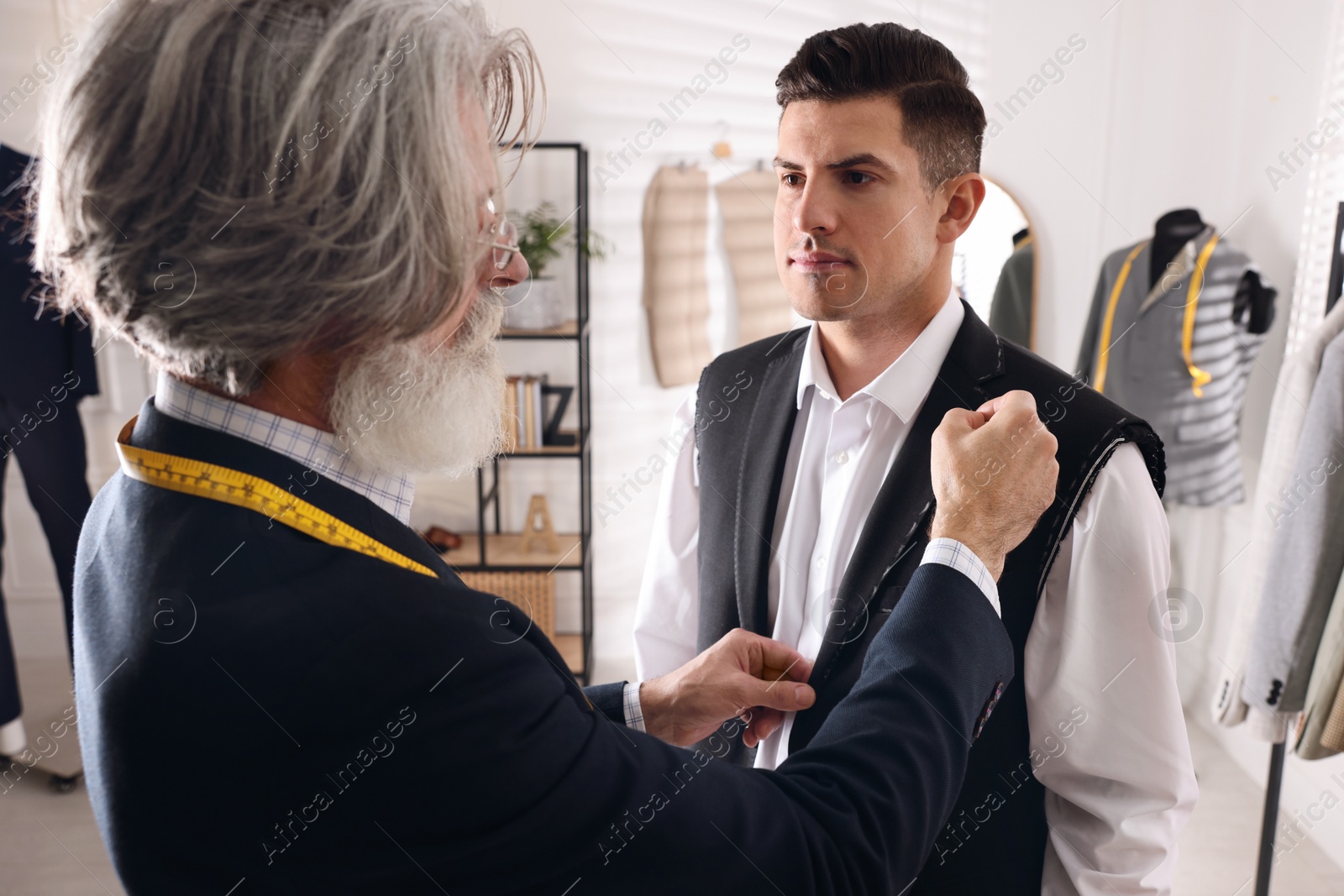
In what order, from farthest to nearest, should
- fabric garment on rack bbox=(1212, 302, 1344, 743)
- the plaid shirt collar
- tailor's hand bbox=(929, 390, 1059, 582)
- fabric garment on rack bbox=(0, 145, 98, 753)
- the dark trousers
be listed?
the dark trousers → fabric garment on rack bbox=(0, 145, 98, 753) → fabric garment on rack bbox=(1212, 302, 1344, 743) → tailor's hand bbox=(929, 390, 1059, 582) → the plaid shirt collar

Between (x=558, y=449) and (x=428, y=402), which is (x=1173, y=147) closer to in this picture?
(x=558, y=449)

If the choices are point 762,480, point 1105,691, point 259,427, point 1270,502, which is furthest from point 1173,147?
point 259,427

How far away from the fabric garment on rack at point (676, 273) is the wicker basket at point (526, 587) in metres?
0.96

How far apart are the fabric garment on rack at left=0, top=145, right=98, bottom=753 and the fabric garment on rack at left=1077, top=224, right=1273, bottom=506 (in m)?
3.48

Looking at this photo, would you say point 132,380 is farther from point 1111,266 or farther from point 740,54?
point 1111,266

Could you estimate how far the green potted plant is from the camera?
3367 millimetres

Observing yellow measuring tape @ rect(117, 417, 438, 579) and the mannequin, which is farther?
the mannequin

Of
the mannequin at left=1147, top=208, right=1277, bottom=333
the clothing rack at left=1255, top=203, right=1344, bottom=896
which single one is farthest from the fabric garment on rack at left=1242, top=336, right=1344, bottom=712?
the mannequin at left=1147, top=208, right=1277, bottom=333

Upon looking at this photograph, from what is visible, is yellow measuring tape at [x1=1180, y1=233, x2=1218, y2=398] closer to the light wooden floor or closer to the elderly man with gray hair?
the light wooden floor

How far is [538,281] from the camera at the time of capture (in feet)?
11.1

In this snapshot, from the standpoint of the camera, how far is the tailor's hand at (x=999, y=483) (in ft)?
A: 3.46

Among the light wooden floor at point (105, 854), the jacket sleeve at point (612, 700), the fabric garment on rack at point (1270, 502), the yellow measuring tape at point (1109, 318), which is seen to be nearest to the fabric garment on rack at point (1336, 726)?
the fabric garment on rack at point (1270, 502)

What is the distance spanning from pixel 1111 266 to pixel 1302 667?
167 centimetres

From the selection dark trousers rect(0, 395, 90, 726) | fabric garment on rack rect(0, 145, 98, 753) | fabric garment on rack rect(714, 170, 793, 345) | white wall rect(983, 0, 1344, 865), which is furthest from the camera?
fabric garment on rack rect(714, 170, 793, 345)
